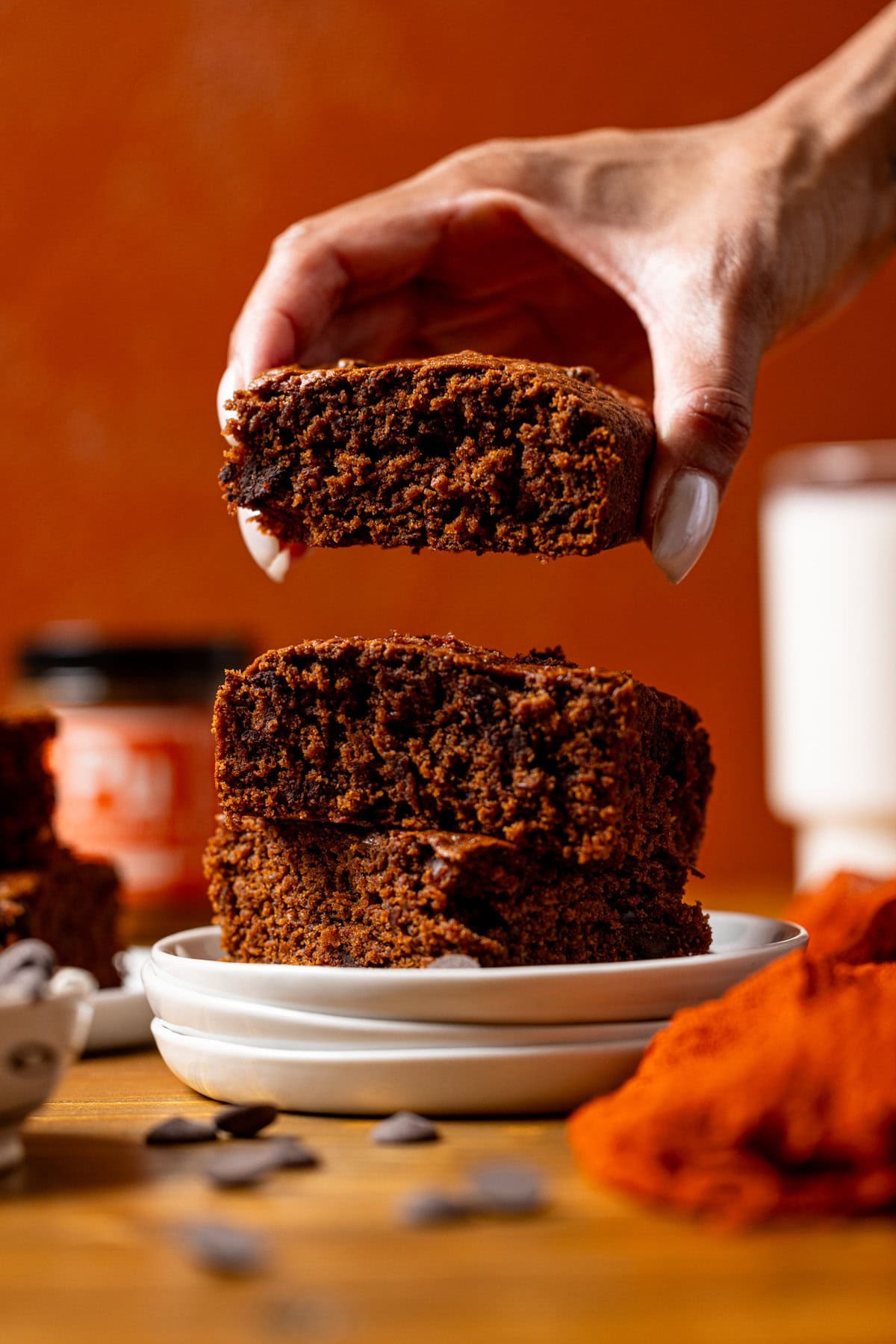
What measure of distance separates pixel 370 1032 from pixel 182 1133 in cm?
15

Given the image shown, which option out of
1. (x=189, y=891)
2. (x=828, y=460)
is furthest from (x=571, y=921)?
(x=828, y=460)

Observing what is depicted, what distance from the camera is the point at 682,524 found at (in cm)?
133

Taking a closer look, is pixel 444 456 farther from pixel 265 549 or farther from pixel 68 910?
pixel 68 910

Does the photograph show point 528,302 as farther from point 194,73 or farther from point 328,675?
point 194,73

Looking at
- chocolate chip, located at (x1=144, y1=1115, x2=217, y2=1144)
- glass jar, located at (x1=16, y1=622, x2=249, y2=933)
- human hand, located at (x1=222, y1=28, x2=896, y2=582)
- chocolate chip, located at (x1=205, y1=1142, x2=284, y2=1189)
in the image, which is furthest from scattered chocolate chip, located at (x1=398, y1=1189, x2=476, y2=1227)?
glass jar, located at (x1=16, y1=622, x2=249, y2=933)

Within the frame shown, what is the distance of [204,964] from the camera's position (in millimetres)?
1135

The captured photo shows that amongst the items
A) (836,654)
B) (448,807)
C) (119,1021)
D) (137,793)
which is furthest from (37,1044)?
(836,654)

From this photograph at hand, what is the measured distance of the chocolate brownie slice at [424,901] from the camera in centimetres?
117

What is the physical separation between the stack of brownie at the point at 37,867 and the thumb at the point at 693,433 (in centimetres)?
70

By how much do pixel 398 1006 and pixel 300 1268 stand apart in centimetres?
30

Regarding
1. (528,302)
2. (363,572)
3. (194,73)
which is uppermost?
(194,73)

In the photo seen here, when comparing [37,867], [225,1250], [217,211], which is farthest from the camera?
[217,211]

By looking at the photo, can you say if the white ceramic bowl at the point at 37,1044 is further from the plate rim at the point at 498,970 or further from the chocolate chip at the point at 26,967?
the plate rim at the point at 498,970

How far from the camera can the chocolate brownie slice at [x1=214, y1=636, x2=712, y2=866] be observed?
1.17 m
